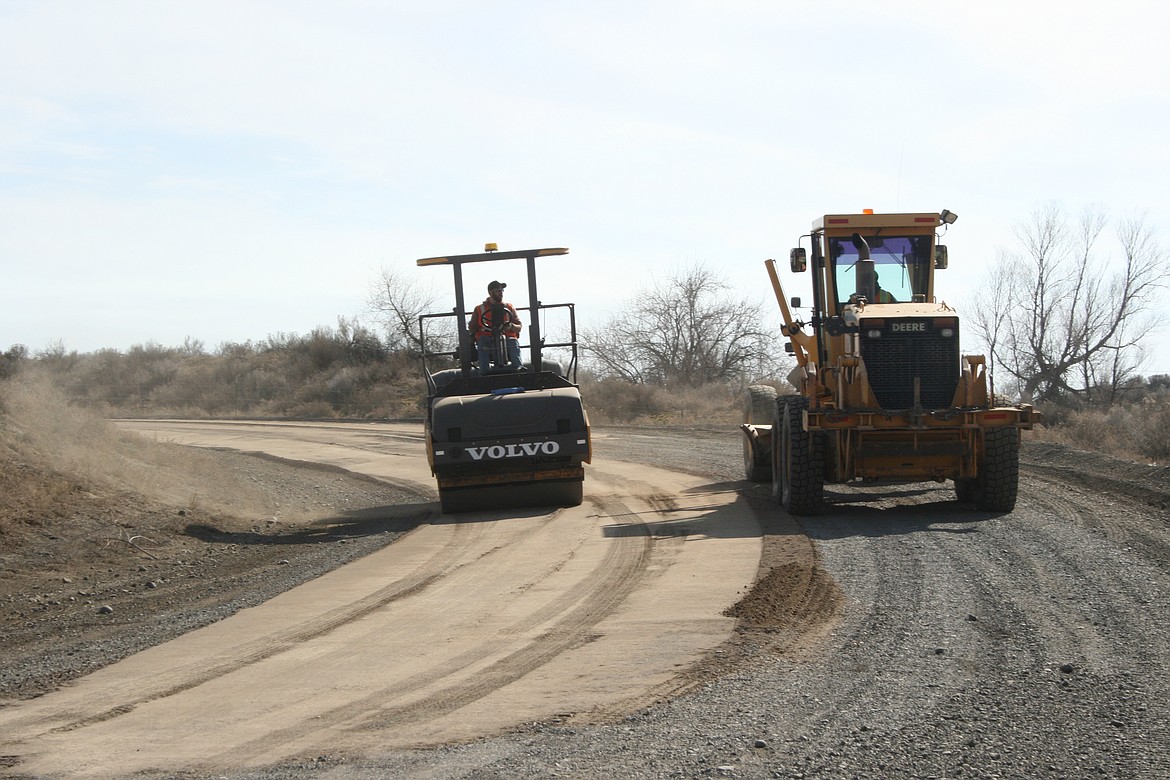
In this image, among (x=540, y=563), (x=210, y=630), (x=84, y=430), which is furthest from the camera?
(x=84, y=430)

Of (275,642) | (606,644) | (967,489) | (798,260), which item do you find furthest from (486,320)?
(606,644)

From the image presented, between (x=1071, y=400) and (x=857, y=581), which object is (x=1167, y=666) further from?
(x=1071, y=400)

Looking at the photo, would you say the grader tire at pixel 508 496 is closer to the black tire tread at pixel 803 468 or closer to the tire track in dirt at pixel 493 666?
the black tire tread at pixel 803 468

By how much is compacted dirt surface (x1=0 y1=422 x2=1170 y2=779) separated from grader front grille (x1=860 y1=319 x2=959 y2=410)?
137 cm

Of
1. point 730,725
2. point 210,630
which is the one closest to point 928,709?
point 730,725

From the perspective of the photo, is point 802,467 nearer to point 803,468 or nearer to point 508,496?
point 803,468

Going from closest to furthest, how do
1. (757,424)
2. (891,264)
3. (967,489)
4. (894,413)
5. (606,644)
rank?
(606,644)
(894,413)
(967,489)
(891,264)
(757,424)

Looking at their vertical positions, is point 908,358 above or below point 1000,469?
above

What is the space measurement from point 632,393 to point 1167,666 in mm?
29794

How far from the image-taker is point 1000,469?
11.7 metres

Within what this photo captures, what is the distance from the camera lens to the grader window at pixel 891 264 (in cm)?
1340

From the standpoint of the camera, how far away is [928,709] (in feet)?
17.8

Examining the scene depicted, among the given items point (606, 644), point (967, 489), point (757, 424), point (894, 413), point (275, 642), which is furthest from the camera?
point (757, 424)

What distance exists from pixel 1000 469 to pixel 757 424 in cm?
538
